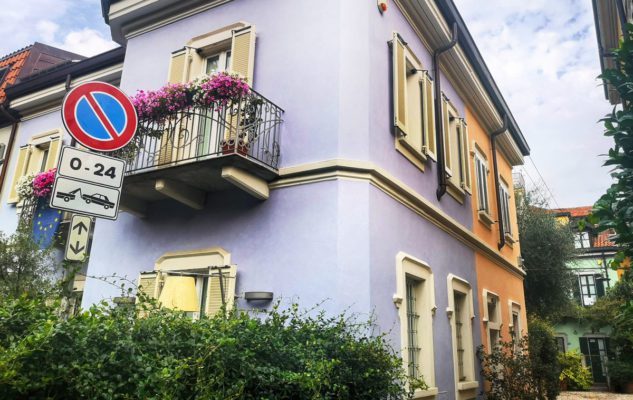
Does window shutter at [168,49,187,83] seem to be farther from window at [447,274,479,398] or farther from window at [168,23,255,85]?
window at [447,274,479,398]

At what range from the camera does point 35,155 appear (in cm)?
1111

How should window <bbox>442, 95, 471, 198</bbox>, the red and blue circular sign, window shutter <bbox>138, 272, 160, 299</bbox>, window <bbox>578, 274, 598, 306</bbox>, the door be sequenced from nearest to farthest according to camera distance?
1. the red and blue circular sign
2. window shutter <bbox>138, 272, 160, 299</bbox>
3. window <bbox>442, 95, 471, 198</bbox>
4. the door
5. window <bbox>578, 274, 598, 306</bbox>

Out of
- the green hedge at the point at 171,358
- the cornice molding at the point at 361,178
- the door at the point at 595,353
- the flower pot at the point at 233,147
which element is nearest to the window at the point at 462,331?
the cornice molding at the point at 361,178

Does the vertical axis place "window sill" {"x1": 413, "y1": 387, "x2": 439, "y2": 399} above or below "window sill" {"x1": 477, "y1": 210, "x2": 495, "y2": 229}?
below

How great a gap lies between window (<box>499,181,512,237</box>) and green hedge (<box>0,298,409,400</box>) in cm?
917

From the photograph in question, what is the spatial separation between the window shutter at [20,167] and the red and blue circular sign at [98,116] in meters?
7.51

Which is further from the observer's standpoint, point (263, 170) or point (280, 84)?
point (280, 84)

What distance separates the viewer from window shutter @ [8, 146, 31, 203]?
10.7m

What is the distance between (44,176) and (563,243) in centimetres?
1657

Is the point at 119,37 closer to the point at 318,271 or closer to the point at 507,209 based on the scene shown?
the point at 318,271

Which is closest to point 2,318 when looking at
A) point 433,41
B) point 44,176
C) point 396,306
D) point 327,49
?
point 396,306

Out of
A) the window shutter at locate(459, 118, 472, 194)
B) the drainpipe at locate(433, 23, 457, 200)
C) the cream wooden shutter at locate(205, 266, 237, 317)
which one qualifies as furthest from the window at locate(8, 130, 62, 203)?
the window shutter at locate(459, 118, 472, 194)

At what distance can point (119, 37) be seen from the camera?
9391mm

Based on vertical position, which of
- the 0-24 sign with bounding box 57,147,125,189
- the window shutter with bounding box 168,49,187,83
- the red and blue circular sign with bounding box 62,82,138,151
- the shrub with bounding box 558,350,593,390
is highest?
the window shutter with bounding box 168,49,187,83
